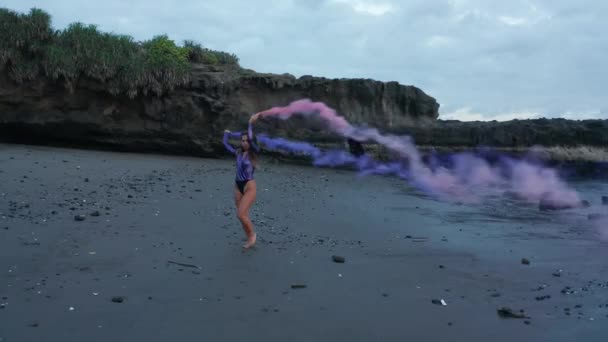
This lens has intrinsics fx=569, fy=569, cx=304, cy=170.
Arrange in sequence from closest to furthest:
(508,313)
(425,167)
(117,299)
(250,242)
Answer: (117,299) < (508,313) < (250,242) < (425,167)

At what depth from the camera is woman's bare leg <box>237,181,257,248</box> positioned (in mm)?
6883

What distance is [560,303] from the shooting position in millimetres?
5355

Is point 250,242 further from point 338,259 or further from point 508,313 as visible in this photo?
point 508,313

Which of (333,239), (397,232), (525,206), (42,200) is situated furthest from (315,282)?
(525,206)

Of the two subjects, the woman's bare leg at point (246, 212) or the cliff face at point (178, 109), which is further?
the cliff face at point (178, 109)

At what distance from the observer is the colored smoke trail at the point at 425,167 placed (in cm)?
1499

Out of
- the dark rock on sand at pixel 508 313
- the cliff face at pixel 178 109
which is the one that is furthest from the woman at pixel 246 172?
the cliff face at pixel 178 109

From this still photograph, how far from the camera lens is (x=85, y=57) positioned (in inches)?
607

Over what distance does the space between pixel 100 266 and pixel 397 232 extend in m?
4.36

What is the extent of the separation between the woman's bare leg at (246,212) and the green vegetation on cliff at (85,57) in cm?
963

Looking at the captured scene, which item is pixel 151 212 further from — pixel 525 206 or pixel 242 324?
pixel 525 206

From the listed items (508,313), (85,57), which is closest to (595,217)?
(508,313)

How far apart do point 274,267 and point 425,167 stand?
38.0ft

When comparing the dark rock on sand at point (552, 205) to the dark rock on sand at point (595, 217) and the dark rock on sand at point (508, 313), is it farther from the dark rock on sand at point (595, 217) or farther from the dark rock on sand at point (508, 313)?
the dark rock on sand at point (508, 313)
